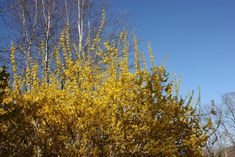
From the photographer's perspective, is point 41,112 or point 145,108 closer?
point 41,112

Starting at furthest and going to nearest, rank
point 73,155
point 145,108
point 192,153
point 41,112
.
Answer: point 192,153, point 145,108, point 41,112, point 73,155

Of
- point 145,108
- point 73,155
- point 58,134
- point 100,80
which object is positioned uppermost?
point 100,80

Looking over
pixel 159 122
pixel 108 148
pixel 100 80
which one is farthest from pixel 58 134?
pixel 159 122

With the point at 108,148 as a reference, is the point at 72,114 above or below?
above

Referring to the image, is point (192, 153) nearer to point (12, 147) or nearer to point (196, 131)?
point (196, 131)

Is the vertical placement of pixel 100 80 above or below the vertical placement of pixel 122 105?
above

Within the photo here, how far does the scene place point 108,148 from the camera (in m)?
4.57

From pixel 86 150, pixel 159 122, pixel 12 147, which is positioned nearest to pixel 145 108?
pixel 159 122

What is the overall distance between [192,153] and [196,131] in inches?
18.4

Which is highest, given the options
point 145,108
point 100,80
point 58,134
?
point 100,80

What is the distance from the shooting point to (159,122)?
512cm

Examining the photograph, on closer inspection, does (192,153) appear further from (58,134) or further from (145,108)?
(58,134)

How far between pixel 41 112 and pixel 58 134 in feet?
1.32

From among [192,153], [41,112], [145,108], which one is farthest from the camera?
[192,153]
